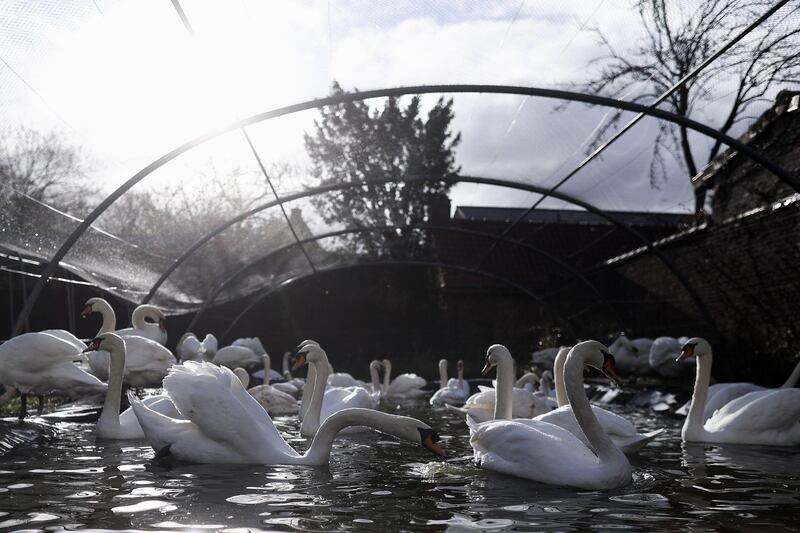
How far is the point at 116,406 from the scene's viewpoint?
790 centimetres

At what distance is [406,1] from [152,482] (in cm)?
521

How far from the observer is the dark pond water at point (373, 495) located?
14.0 feet

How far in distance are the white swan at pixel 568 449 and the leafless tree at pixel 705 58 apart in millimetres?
3862

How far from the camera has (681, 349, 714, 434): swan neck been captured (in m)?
8.45

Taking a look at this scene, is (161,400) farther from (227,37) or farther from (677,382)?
(677,382)

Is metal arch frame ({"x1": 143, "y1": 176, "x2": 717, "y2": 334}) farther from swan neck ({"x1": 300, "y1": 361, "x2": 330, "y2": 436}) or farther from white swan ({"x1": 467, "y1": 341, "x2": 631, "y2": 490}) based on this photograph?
white swan ({"x1": 467, "y1": 341, "x2": 631, "y2": 490})

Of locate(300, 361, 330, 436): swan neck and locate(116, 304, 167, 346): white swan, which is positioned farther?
locate(116, 304, 167, 346): white swan

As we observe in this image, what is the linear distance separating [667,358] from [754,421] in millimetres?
6624

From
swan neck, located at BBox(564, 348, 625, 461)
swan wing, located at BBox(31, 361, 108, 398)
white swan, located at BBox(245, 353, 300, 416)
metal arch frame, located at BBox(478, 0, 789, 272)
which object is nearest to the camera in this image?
swan neck, located at BBox(564, 348, 625, 461)

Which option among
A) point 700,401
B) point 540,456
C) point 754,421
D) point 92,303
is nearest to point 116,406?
point 92,303

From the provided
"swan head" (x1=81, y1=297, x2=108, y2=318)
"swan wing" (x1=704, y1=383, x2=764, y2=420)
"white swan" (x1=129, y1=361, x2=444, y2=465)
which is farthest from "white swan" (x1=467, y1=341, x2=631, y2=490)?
"swan head" (x1=81, y1=297, x2=108, y2=318)

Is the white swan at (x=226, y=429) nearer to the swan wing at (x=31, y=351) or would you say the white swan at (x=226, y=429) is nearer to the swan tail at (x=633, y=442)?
the swan tail at (x=633, y=442)

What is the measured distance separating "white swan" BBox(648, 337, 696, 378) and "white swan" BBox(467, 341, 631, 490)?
8.77 meters

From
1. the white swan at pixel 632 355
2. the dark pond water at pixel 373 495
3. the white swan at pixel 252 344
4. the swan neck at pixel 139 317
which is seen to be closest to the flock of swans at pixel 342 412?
the dark pond water at pixel 373 495
